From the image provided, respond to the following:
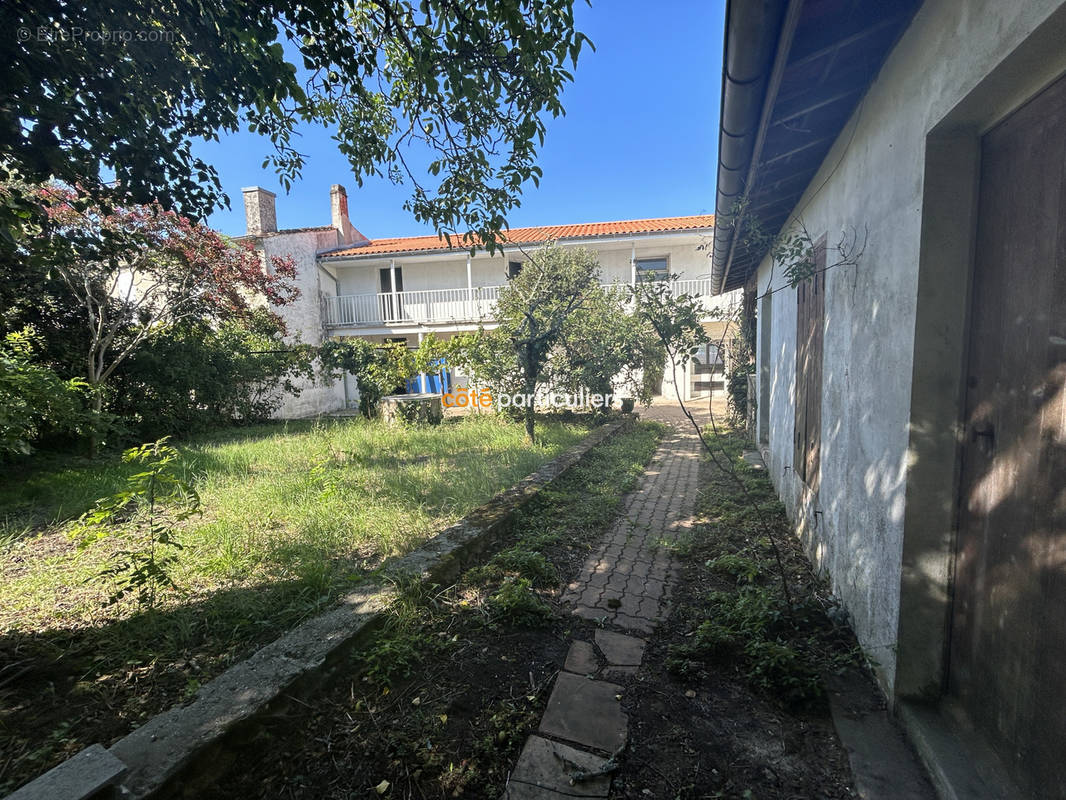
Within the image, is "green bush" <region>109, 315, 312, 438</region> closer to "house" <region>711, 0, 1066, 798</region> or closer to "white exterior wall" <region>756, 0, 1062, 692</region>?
"house" <region>711, 0, 1066, 798</region>

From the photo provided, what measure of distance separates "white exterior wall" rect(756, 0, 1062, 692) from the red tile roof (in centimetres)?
1300

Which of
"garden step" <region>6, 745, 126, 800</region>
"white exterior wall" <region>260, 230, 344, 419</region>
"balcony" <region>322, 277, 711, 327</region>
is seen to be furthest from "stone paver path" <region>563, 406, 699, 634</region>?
"white exterior wall" <region>260, 230, 344, 419</region>

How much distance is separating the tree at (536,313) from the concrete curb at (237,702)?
17.2 feet

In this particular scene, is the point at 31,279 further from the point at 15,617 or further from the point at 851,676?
the point at 851,676

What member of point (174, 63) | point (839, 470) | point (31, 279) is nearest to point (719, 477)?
point (839, 470)

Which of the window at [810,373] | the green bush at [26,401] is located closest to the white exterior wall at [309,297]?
the green bush at [26,401]

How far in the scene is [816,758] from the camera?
1.85 metres

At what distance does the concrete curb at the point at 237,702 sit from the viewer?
1425mm

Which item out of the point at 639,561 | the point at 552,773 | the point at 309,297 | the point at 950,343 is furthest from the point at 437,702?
the point at 309,297

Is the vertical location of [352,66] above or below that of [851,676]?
above

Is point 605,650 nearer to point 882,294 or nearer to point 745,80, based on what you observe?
point 882,294

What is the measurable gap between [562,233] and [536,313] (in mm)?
9467

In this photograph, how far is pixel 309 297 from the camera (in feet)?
55.3

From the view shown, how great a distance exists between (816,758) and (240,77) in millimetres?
3983
